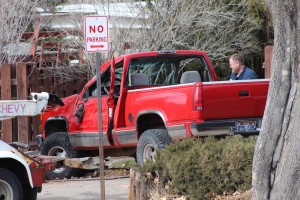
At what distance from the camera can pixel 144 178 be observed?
9.14 metres

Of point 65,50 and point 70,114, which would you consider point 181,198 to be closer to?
point 70,114

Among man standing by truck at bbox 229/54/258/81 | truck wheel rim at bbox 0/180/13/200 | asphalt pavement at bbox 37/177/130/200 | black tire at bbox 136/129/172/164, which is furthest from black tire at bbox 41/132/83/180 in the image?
truck wheel rim at bbox 0/180/13/200

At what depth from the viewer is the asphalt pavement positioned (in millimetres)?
11148

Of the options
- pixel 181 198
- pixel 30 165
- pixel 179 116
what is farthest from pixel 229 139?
pixel 30 165

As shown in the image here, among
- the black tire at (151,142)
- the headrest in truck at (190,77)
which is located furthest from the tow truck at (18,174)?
the headrest in truck at (190,77)

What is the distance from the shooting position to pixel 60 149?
13711 mm

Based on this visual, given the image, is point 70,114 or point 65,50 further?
point 65,50

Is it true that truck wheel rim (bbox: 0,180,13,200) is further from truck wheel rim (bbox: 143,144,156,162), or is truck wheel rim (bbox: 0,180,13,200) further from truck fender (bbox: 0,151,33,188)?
truck wheel rim (bbox: 143,144,156,162)

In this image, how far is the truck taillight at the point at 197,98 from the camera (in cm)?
1053

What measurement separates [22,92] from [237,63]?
17.0 ft

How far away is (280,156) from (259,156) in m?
0.20

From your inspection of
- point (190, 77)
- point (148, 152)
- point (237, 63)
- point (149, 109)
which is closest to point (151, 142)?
point (148, 152)

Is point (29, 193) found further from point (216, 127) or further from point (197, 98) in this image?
point (216, 127)

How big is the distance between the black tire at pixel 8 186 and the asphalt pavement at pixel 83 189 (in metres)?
1.87
